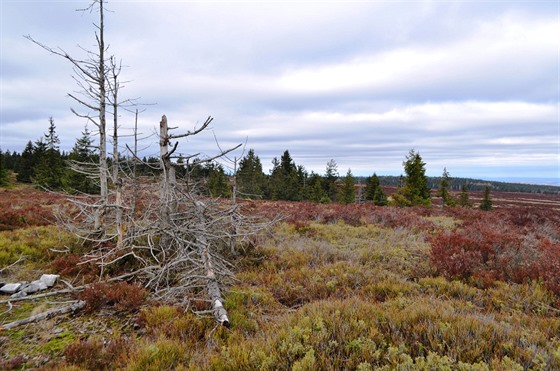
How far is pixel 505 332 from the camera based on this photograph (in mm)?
3521

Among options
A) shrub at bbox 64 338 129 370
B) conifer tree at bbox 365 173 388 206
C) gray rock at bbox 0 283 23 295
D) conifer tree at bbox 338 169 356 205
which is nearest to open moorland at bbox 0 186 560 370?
shrub at bbox 64 338 129 370

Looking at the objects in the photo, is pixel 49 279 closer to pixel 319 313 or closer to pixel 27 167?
pixel 319 313

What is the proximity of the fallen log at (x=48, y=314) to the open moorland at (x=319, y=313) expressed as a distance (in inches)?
3.1

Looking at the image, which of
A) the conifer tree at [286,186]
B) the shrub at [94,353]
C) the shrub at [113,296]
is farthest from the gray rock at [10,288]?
the conifer tree at [286,186]

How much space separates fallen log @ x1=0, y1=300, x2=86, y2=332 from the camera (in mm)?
4074

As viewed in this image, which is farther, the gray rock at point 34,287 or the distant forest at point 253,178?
the distant forest at point 253,178

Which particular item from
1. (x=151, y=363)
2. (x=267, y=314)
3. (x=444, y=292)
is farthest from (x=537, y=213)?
(x=151, y=363)

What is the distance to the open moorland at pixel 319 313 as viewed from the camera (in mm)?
3242

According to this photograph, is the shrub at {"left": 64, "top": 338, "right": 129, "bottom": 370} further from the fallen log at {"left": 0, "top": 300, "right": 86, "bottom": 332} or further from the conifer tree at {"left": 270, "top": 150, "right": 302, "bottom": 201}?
the conifer tree at {"left": 270, "top": 150, "right": 302, "bottom": 201}

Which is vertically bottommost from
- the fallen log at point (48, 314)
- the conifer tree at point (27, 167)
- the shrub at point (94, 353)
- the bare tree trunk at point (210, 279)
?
the shrub at point (94, 353)

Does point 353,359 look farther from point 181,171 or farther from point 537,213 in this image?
point 537,213

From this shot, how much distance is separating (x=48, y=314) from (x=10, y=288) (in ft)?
6.26

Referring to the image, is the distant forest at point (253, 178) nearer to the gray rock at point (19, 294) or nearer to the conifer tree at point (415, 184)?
the conifer tree at point (415, 184)

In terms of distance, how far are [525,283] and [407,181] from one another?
80.8 feet
